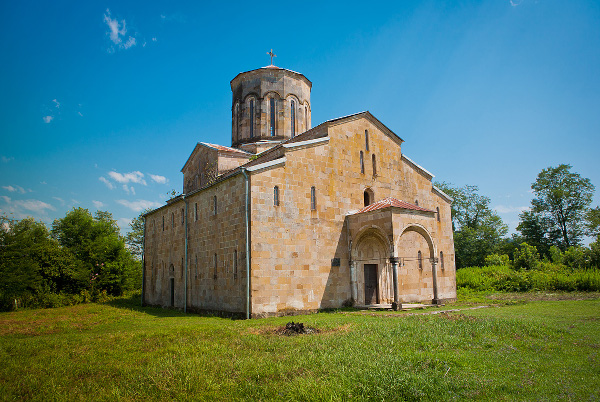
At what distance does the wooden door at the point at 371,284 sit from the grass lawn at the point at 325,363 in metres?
7.37

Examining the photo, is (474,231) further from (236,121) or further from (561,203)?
(236,121)

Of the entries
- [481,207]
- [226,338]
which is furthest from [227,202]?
[481,207]

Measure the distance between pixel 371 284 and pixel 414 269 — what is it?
2.79 m

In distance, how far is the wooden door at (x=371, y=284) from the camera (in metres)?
19.0

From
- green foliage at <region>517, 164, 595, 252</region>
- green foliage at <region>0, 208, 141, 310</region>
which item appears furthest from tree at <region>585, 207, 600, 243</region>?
green foliage at <region>0, 208, 141, 310</region>

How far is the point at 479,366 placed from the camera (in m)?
7.16

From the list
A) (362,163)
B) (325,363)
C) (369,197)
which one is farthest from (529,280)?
(325,363)

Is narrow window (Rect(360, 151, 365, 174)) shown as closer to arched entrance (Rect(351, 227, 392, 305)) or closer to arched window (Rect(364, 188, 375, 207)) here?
arched window (Rect(364, 188, 375, 207))

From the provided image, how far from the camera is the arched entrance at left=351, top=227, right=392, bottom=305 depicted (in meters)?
18.6

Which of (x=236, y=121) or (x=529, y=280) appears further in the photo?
(x=236, y=121)

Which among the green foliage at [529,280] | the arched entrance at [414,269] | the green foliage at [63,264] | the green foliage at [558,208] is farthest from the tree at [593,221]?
the green foliage at [63,264]

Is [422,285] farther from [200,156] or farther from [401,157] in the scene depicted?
[200,156]

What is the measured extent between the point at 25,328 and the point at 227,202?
9454 mm

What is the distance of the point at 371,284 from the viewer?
19.1 meters
